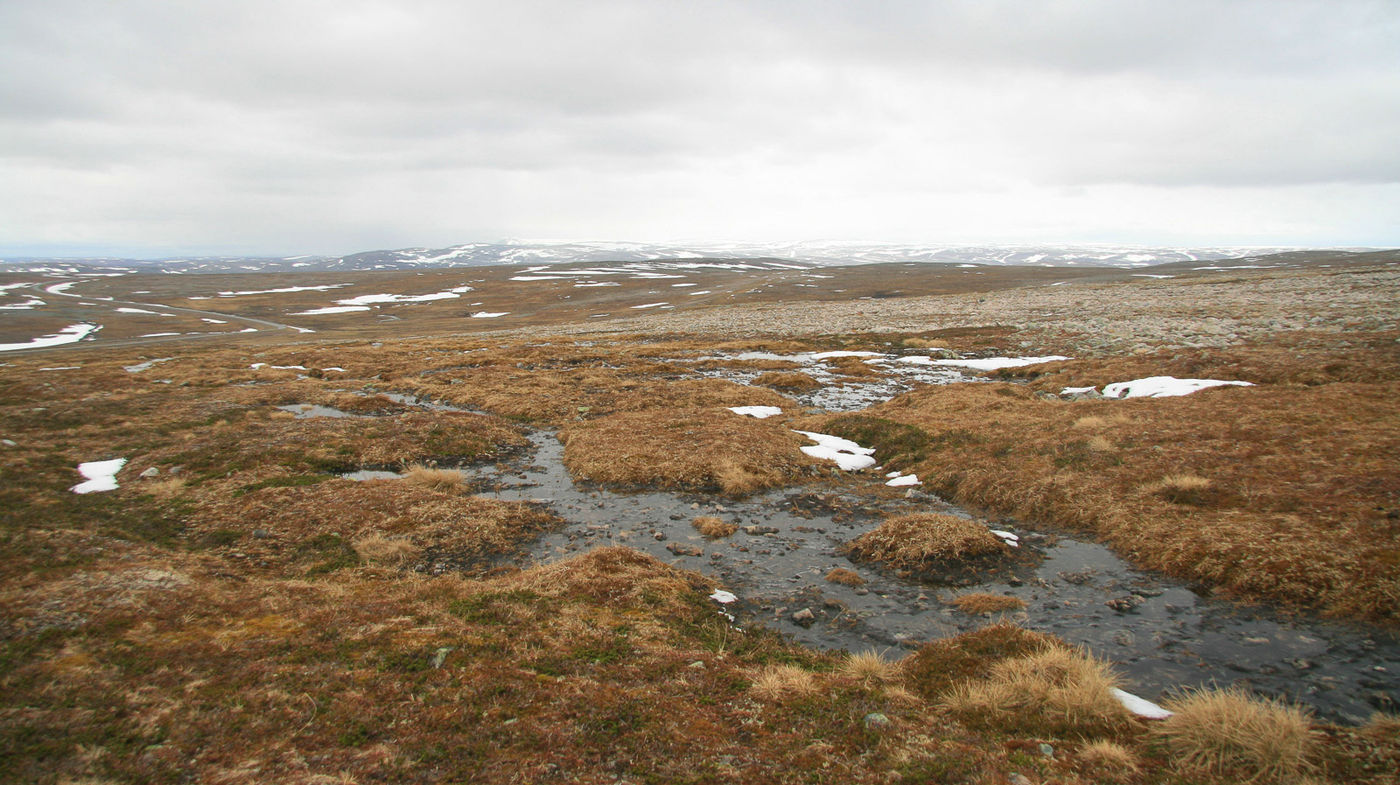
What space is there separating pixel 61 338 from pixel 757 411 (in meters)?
114

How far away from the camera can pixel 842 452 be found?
71.6ft

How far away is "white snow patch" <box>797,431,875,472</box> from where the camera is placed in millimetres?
20773

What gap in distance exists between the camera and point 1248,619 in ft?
33.8

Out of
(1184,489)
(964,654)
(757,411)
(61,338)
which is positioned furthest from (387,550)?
(61,338)

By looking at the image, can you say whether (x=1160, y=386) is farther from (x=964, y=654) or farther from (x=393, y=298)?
(x=393, y=298)

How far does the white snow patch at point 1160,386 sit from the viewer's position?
23.3 meters

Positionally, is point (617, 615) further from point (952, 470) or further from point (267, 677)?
point (952, 470)

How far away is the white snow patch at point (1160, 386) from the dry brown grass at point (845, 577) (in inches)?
709

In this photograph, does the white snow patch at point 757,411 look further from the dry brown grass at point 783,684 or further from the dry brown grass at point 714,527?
the dry brown grass at point 783,684

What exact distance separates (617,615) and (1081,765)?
7.25 meters

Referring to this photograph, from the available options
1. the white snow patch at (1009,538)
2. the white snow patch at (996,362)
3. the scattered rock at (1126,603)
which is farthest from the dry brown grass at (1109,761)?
the white snow patch at (996,362)


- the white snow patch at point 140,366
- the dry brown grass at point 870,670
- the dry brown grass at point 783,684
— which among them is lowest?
the white snow patch at point 140,366

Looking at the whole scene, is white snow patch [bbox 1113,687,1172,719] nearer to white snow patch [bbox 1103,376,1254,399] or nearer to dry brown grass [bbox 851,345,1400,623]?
dry brown grass [bbox 851,345,1400,623]

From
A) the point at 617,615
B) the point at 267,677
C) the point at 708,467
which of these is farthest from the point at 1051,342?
the point at 267,677
